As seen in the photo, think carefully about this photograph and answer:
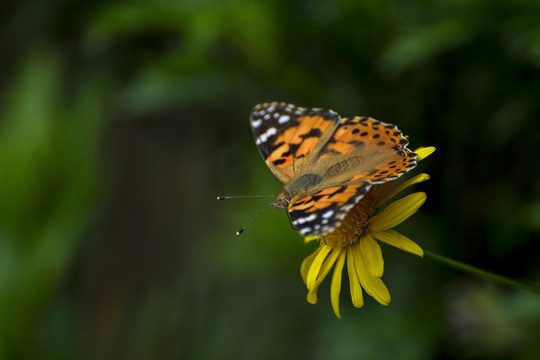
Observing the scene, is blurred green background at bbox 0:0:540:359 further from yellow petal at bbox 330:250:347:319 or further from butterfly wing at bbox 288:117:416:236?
yellow petal at bbox 330:250:347:319

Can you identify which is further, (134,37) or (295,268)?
(134,37)

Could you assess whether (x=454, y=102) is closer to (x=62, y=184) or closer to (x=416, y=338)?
(x=416, y=338)

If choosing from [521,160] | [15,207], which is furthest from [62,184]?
[521,160]

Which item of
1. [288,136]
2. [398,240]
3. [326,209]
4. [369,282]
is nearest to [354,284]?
[369,282]

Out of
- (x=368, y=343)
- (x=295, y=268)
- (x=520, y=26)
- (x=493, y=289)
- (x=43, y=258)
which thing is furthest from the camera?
(x=43, y=258)

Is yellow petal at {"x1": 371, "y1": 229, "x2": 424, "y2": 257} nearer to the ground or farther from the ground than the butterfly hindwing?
nearer to the ground

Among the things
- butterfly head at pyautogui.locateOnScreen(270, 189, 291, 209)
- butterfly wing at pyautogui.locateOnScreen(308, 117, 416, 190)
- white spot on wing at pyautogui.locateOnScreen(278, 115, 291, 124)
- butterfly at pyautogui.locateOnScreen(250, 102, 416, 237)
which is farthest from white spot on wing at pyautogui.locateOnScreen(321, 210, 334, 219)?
white spot on wing at pyautogui.locateOnScreen(278, 115, 291, 124)

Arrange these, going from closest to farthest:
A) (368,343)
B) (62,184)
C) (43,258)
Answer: (368,343)
(43,258)
(62,184)
